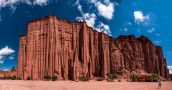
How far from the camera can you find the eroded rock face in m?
74.4

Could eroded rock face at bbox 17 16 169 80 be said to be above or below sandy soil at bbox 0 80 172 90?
above

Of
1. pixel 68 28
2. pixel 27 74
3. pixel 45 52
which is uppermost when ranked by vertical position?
pixel 68 28

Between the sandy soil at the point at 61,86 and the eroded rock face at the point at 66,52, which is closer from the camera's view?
the sandy soil at the point at 61,86

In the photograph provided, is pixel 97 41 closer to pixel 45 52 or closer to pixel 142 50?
pixel 45 52

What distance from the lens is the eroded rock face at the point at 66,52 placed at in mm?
74375

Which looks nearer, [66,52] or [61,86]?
[61,86]

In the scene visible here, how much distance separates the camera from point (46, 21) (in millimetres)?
77875

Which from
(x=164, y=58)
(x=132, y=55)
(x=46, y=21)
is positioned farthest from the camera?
(x=164, y=58)

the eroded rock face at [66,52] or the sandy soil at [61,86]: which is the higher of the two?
the eroded rock face at [66,52]

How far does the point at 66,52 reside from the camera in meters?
79.6

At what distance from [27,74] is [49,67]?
740 cm

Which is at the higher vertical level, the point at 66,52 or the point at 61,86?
the point at 66,52

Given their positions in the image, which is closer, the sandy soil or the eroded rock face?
the sandy soil

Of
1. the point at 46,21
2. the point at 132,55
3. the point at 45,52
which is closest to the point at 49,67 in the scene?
the point at 45,52
